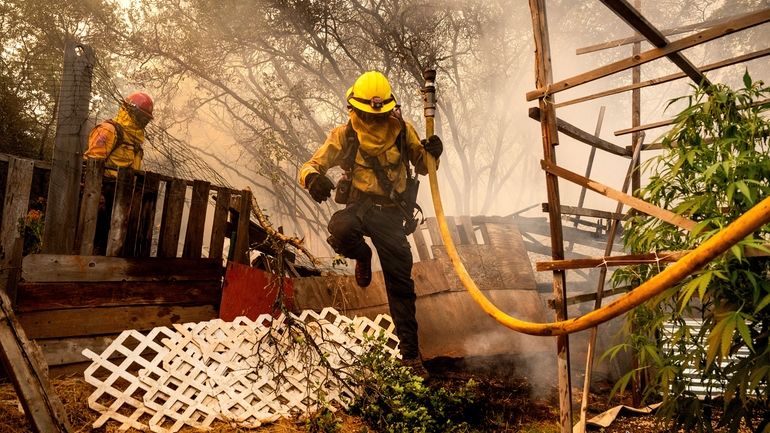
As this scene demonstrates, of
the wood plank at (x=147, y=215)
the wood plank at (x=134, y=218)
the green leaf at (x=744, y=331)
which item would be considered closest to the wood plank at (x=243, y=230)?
the wood plank at (x=147, y=215)

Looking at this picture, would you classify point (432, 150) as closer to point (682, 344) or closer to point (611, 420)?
point (682, 344)

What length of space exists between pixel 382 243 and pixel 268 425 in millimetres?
2036

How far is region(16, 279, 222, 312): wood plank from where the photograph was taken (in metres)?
3.91

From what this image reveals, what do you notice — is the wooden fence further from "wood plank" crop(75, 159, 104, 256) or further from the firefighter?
the firefighter

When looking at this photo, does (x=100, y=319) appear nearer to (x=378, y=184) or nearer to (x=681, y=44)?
(x=378, y=184)

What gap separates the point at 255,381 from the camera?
4.09 m

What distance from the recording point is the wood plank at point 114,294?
391cm

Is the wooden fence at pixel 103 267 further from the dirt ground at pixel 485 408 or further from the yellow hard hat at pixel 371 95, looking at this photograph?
the yellow hard hat at pixel 371 95

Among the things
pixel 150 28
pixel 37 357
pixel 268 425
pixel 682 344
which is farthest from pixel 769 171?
pixel 150 28

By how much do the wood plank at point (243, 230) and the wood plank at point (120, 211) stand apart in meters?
1.20

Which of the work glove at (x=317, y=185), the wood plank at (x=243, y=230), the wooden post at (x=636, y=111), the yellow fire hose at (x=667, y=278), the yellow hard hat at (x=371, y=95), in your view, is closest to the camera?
the yellow fire hose at (x=667, y=278)

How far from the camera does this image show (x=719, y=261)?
2.60 meters

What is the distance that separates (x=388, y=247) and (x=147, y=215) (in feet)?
8.03

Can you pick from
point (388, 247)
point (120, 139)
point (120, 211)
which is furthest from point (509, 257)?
point (120, 139)
